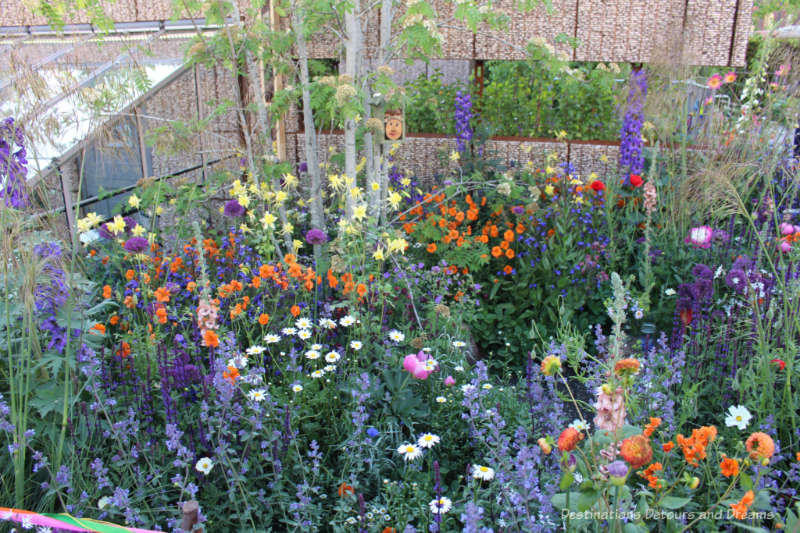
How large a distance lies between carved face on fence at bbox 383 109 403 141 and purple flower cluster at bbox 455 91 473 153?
0.61 metres

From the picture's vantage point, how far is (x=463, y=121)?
3.95 metres

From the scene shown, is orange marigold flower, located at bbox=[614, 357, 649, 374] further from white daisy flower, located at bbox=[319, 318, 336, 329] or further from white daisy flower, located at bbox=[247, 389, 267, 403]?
white daisy flower, located at bbox=[319, 318, 336, 329]

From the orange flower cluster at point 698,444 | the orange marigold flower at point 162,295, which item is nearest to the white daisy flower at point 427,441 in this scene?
the orange flower cluster at point 698,444

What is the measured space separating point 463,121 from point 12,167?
2619mm

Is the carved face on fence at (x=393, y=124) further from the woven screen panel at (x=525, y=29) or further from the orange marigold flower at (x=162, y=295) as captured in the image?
the orange marigold flower at (x=162, y=295)

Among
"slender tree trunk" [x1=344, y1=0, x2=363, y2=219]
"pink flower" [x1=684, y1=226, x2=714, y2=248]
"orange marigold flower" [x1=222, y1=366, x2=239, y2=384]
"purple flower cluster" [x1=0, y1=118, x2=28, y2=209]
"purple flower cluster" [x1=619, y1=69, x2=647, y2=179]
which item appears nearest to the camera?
"orange marigold flower" [x1=222, y1=366, x2=239, y2=384]

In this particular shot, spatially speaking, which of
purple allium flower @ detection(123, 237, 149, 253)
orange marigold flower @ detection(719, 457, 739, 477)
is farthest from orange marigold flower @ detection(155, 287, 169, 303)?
orange marigold flower @ detection(719, 457, 739, 477)

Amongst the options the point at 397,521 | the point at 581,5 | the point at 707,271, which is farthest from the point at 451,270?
the point at 581,5

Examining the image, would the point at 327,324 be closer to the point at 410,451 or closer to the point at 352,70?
the point at 410,451

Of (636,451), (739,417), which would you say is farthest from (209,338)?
(739,417)

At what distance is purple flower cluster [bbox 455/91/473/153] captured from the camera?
3.91 meters

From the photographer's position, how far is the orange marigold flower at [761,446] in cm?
126

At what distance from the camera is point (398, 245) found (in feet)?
9.10

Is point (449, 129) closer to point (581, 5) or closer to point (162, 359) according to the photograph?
point (581, 5)
